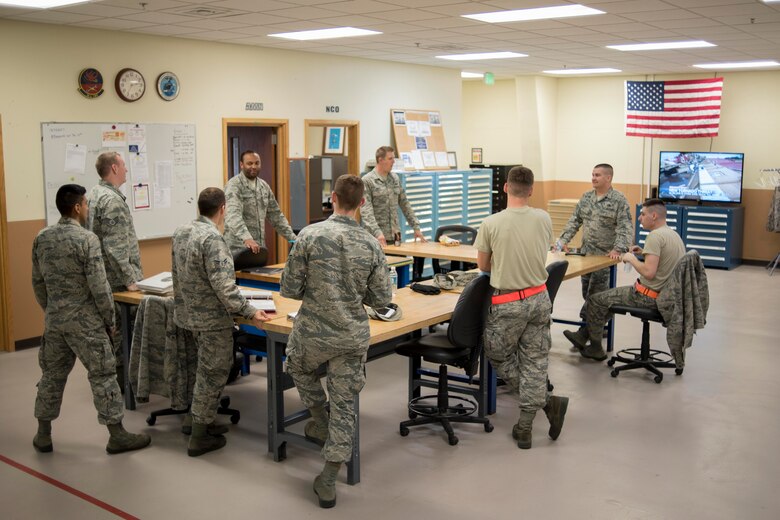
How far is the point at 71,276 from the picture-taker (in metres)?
4.27

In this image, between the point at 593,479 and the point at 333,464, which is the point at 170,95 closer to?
the point at 333,464

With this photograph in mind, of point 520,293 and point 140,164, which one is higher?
point 140,164

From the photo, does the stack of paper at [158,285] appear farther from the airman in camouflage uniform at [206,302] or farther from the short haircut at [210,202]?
the short haircut at [210,202]

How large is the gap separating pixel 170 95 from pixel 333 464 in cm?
506

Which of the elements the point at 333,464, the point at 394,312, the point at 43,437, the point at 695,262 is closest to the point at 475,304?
the point at 394,312

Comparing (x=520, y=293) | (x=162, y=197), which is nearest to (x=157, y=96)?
(x=162, y=197)

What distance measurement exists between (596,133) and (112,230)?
980 cm

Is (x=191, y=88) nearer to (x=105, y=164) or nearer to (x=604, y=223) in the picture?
(x=105, y=164)

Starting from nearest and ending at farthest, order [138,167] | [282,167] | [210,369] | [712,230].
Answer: [210,369] < [138,167] < [282,167] < [712,230]

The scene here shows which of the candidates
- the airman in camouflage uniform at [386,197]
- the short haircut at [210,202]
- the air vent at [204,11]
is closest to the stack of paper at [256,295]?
the short haircut at [210,202]

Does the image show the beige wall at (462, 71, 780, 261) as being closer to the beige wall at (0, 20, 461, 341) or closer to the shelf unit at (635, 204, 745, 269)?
the shelf unit at (635, 204, 745, 269)

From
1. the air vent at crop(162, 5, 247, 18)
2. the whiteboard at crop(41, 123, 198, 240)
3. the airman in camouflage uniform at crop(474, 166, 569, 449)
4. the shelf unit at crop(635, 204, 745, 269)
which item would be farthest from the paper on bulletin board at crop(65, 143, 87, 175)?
the shelf unit at crop(635, 204, 745, 269)

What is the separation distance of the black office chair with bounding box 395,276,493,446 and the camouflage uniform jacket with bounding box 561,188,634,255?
250 centimetres

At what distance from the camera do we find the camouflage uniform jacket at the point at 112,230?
5215mm
